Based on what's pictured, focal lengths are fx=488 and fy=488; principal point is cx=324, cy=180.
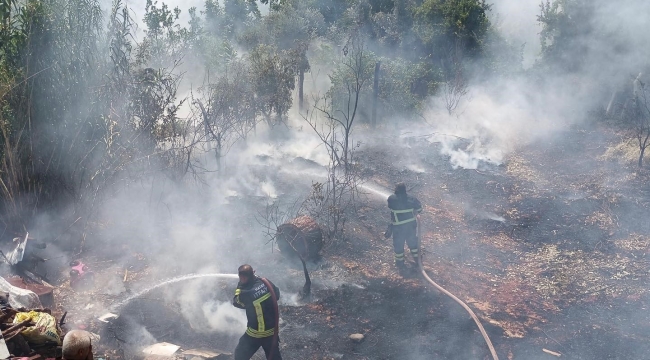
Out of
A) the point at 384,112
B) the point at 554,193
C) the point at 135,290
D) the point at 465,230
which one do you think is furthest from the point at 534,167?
the point at 135,290

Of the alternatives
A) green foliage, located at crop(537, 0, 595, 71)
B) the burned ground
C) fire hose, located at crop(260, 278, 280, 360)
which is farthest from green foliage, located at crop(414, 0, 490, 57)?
fire hose, located at crop(260, 278, 280, 360)

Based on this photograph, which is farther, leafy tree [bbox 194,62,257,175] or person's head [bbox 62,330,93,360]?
leafy tree [bbox 194,62,257,175]

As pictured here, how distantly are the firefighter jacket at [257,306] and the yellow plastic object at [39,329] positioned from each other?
6.02 ft

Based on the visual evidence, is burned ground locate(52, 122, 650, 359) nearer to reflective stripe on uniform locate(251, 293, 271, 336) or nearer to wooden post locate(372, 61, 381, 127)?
reflective stripe on uniform locate(251, 293, 271, 336)

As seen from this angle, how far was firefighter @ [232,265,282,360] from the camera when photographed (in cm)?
509

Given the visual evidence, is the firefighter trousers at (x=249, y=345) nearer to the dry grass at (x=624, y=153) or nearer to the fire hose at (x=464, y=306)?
the fire hose at (x=464, y=306)

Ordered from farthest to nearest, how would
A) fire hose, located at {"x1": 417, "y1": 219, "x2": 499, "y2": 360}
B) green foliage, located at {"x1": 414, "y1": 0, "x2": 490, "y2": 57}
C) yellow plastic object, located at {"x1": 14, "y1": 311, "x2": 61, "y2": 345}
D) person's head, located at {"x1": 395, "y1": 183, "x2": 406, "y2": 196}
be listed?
1. green foliage, located at {"x1": 414, "y1": 0, "x2": 490, "y2": 57}
2. person's head, located at {"x1": 395, "y1": 183, "x2": 406, "y2": 196}
3. fire hose, located at {"x1": 417, "y1": 219, "x2": 499, "y2": 360}
4. yellow plastic object, located at {"x1": 14, "y1": 311, "x2": 61, "y2": 345}

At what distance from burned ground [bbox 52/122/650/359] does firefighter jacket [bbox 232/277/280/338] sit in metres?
0.98

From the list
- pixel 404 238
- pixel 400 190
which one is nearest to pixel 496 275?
pixel 404 238

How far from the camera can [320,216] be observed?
31.7 ft

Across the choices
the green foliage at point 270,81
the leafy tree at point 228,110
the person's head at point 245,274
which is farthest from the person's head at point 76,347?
the green foliage at point 270,81

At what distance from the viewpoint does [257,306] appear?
509 cm

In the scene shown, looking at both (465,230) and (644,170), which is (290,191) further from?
(644,170)

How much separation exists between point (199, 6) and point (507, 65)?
22.4 meters
